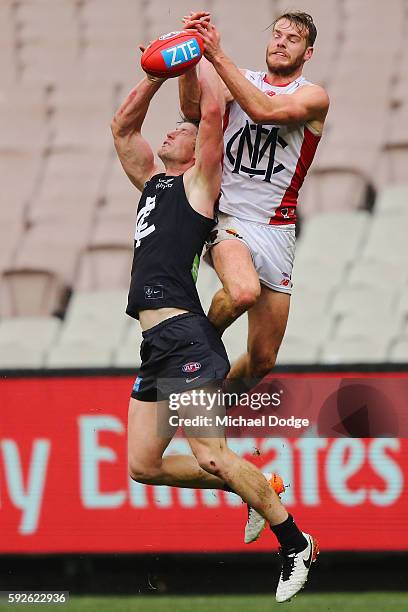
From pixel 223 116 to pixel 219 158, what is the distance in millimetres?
335

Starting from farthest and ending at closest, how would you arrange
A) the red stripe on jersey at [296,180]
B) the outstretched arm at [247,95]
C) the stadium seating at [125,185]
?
the stadium seating at [125,185]
the red stripe on jersey at [296,180]
the outstretched arm at [247,95]

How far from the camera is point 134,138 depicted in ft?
22.0

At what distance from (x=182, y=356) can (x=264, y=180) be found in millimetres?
1063

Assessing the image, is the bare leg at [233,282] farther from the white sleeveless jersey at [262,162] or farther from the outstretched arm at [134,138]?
the outstretched arm at [134,138]

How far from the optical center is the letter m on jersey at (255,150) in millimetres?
6379

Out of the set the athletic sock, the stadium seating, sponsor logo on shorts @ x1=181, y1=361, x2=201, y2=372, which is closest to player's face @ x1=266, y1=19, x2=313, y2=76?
sponsor logo on shorts @ x1=181, y1=361, x2=201, y2=372

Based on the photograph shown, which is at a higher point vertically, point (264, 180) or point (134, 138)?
point (134, 138)

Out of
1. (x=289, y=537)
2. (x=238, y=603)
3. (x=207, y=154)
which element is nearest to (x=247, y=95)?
(x=207, y=154)

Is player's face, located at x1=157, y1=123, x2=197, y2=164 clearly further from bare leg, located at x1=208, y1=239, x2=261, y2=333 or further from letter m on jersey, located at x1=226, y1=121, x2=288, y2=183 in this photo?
bare leg, located at x1=208, y1=239, x2=261, y2=333

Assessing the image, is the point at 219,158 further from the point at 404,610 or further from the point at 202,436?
the point at 404,610

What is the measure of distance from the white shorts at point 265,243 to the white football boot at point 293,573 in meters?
1.42

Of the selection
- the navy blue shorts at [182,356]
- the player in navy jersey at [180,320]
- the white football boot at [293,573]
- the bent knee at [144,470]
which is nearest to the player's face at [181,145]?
the player in navy jersey at [180,320]

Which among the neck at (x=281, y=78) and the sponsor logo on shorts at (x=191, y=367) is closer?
the sponsor logo on shorts at (x=191, y=367)

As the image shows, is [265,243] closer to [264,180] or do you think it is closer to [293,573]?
[264,180]
